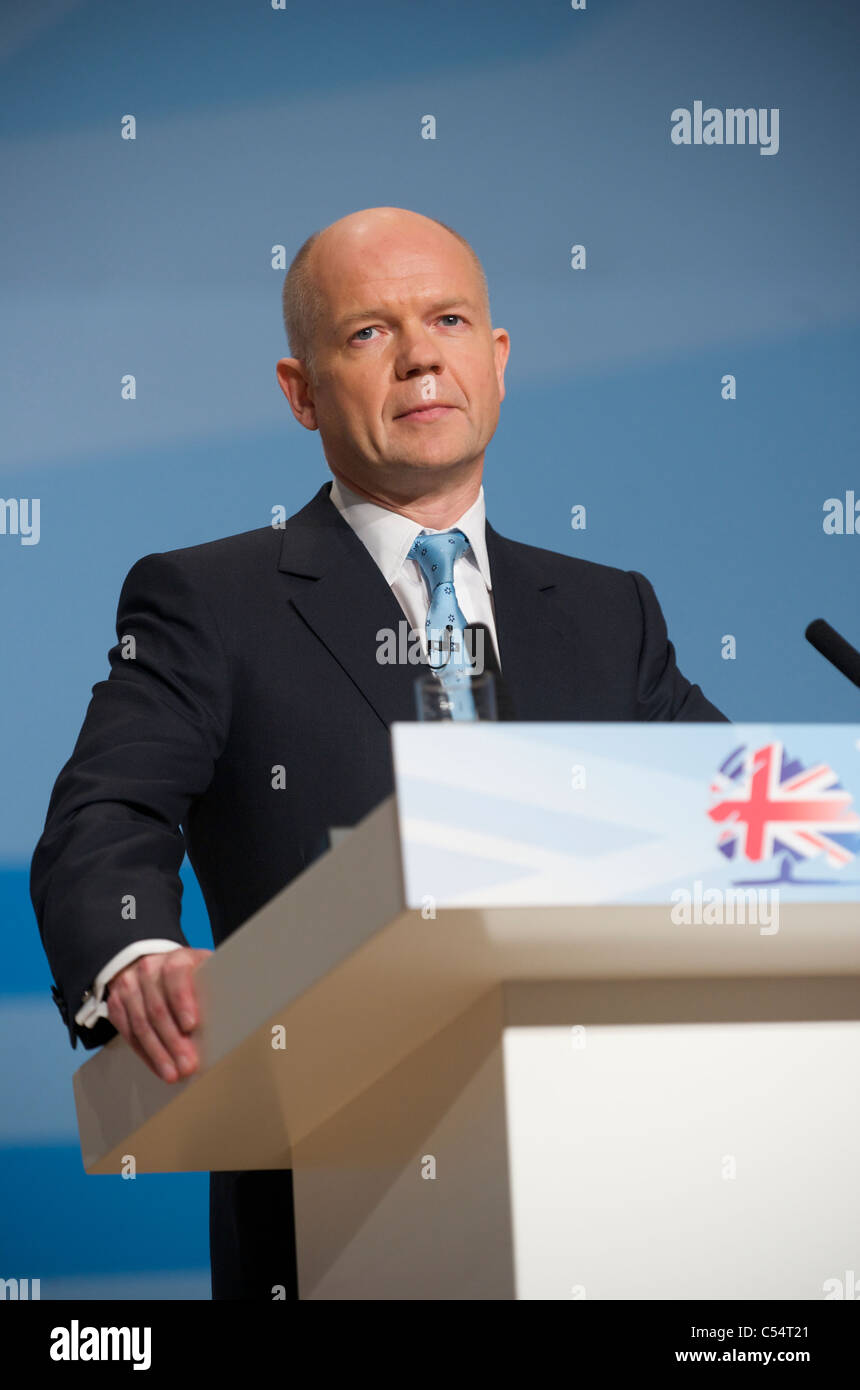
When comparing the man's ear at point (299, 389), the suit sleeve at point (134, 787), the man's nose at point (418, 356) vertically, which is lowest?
the suit sleeve at point (134, 787)

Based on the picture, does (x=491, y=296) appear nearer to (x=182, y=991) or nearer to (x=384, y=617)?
(x=384, y=617)

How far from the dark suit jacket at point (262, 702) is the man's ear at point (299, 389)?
14 centimetres

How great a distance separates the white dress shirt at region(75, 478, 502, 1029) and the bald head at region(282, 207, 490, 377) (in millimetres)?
192

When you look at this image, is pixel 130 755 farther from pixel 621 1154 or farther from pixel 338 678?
pixel 621 1154

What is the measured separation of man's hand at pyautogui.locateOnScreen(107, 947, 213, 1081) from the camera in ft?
3.17

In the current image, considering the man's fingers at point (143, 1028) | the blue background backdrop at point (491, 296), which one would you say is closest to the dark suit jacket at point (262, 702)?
the man's fingers at point (143, 1028)

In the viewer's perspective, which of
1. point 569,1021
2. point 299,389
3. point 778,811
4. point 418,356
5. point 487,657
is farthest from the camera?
point 299,389

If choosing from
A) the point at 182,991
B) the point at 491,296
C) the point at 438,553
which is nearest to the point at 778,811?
the point at 182,991

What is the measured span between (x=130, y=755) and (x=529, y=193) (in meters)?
2.06

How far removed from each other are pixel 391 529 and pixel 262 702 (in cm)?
29

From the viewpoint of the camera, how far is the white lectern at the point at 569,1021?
29.8 inches

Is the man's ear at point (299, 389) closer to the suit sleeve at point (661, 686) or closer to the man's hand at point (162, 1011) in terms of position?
the suit sleeve at point (661, 686)

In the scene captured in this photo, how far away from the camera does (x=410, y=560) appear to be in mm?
1684

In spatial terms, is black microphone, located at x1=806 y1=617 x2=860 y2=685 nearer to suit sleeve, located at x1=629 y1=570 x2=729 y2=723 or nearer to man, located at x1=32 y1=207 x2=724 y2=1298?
man, located at x1=32 y1=207 x2=724 y2=1298
